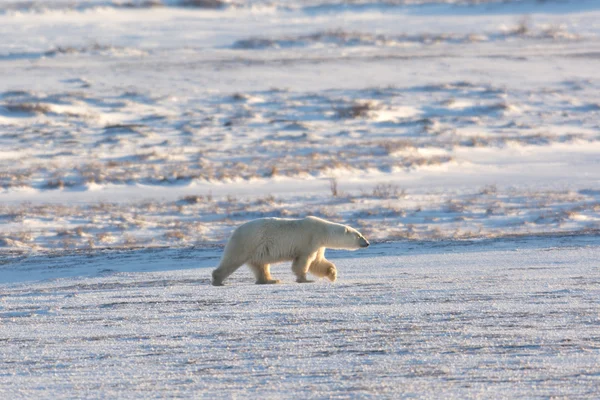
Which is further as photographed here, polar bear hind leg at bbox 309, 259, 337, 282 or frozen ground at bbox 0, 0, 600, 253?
frozen ground at bbox 0, 0, 600, 253

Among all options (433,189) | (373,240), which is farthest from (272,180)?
(373,240)

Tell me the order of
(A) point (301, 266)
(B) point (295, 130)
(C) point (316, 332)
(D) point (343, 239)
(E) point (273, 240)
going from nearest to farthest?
(C) point (316, 332), (E) point (273, 240), (A) point (301, 266), (D) point (343, 239), (B) point (295, 130)

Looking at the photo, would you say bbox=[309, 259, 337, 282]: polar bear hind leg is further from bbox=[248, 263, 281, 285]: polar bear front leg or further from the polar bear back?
bbox=[248, 263, 281, 285]: polar bear front leg

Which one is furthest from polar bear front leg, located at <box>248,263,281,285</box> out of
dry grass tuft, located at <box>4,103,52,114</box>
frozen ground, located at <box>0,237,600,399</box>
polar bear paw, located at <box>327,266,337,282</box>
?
dry grass tuft, located at <box>4,103,52,114</box>

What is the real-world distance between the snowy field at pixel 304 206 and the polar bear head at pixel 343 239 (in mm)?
341

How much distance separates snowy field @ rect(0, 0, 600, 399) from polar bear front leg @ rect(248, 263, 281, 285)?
8.4 inches

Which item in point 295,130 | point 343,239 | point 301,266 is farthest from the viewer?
point 295,130

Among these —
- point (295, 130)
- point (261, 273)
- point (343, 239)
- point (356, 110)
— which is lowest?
point (295, 130)

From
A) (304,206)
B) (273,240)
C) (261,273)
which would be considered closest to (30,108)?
(304,206)

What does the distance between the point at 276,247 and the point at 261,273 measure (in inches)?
13.4

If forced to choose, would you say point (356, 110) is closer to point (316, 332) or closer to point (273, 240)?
point (273, 240)

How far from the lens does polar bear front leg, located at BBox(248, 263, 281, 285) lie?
10062 mm

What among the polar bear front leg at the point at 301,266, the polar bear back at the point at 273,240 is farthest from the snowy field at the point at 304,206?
the polar bear back at the point at 273,240

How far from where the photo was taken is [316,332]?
24.7 feet
